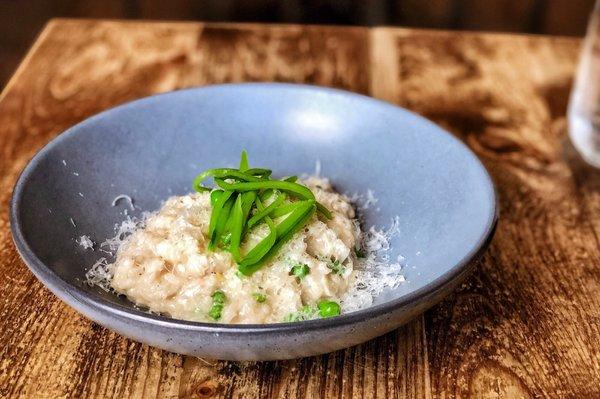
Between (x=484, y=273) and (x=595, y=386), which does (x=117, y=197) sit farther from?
(x=595, y=386)

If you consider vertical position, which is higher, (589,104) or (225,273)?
(225,273)

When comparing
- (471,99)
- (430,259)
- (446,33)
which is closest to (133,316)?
(430,259)

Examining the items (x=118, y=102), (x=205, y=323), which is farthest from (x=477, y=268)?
(x=118, y=102)

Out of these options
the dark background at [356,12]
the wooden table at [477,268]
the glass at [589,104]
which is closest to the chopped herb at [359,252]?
the wooden table at [477,268]

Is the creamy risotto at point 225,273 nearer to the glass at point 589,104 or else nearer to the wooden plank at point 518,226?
the wooden plank at point 518,226

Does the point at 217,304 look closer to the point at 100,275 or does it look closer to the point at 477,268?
the point at 100,275
